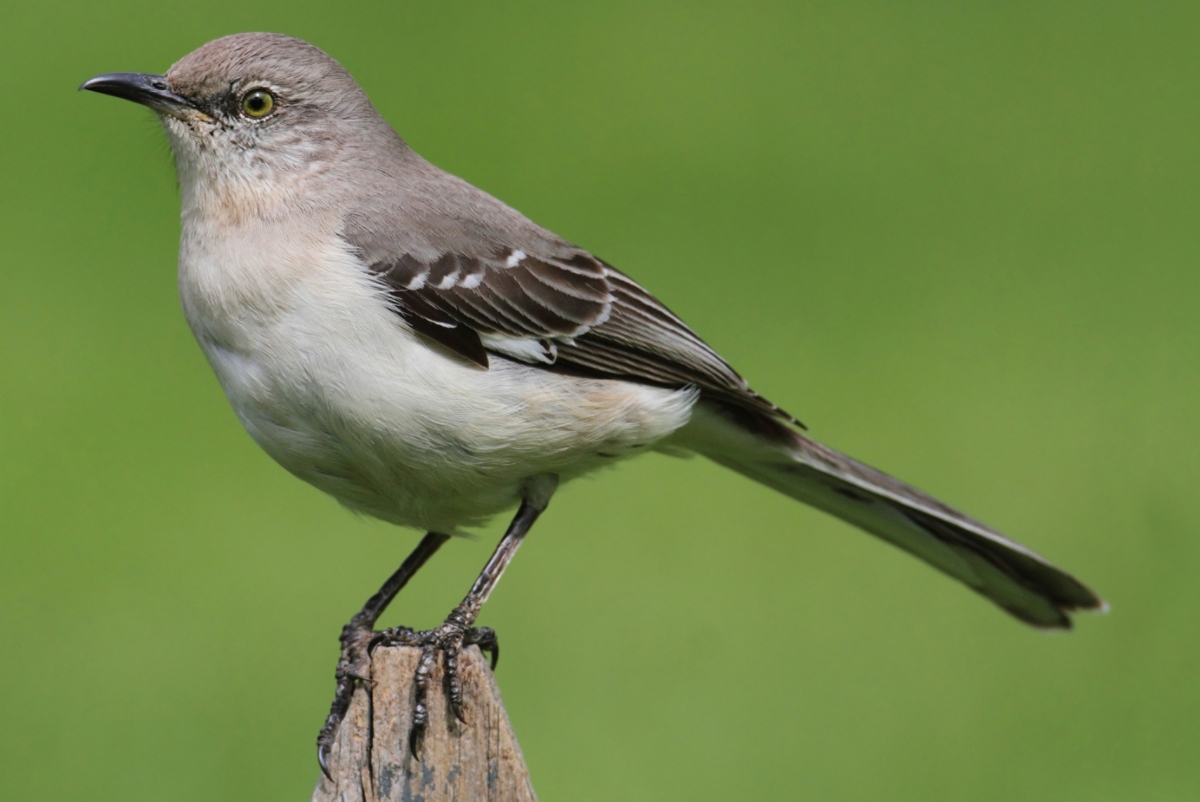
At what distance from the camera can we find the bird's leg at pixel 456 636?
314cm

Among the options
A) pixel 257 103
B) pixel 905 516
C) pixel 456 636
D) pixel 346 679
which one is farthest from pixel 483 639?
pixel 257 103

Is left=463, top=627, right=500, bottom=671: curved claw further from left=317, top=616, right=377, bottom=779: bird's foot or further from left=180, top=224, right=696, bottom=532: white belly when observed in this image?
left=180, top=224, right=696, bottom=532: white belly

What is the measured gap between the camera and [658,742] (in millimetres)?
5383

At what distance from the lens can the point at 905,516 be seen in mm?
4605

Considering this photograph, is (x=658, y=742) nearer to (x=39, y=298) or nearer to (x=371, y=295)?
(x=371, y=295)

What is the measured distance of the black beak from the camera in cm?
399

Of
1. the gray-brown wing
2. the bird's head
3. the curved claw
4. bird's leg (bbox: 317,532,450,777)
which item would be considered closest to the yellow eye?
the bird's head

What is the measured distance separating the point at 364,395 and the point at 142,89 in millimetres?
1250

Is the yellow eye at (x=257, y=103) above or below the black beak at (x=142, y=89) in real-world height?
above

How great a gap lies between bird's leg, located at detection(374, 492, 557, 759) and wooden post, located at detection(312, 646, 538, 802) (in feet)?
0.07

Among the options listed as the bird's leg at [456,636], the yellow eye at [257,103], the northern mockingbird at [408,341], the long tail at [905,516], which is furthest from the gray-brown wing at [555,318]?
the yellow eye at [257,103]

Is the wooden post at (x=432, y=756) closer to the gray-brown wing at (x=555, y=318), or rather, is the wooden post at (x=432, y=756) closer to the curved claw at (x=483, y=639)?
the curved claw at (x=483, y=639)

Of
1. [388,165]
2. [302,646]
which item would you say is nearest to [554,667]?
[302,646]

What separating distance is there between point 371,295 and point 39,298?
13.4ft
